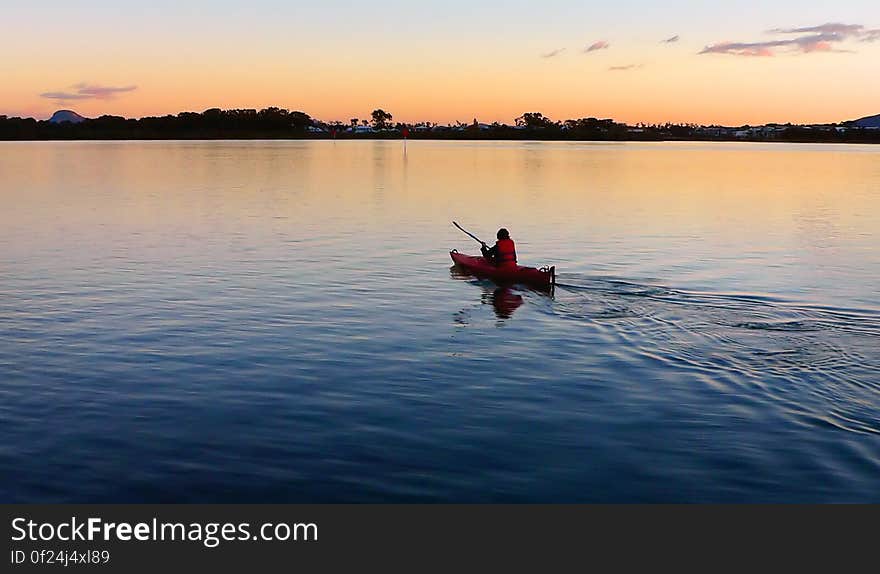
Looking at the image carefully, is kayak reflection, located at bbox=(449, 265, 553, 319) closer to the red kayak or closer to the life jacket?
the red kayak

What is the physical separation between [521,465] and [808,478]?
403 cm

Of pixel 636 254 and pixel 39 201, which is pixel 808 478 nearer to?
pixel 636 254

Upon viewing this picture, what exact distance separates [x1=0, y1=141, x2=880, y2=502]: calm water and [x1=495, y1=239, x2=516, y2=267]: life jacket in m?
1.23

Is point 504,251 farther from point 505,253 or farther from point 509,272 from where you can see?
point 509,272

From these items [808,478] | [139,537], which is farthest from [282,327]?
[808,478]

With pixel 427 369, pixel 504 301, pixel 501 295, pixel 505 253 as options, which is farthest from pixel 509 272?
pixel 427 369

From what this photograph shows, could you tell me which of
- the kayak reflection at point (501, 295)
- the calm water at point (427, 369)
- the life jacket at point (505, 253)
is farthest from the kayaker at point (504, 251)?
the calm water at point (427, 369)

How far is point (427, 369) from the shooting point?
59.3 ft

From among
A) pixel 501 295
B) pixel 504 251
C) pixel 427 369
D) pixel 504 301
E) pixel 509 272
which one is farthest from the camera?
pixel 509 272

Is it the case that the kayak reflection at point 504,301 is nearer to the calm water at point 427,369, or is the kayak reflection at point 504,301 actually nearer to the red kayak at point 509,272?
the calm water at point 427,369

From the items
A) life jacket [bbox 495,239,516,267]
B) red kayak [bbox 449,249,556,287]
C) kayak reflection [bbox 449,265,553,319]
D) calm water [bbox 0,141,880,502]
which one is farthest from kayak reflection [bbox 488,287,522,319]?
life jacket [bbox 495,239,516,267]

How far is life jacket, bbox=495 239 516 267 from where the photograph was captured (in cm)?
2802

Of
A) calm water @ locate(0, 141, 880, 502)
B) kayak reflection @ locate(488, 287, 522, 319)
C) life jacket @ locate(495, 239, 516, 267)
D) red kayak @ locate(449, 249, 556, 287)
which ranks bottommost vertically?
kayak reflection @ locate(488, 287, 522, 319)

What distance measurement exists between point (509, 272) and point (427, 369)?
10669mm
